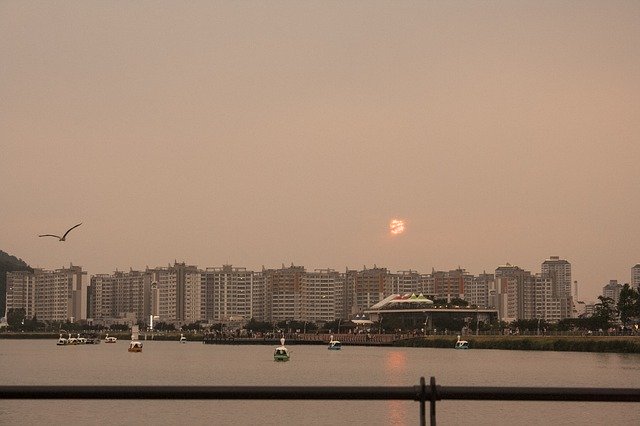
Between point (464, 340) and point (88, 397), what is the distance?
172584mm

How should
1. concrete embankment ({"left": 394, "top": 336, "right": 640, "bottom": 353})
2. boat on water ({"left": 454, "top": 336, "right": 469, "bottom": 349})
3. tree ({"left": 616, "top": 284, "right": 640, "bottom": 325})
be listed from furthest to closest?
boat on water ({"left": 454, "top": 336, "right": 469, "bottom": 349})
tree ({"left": 616, "top": 284, "right": 640, "bottom": 325})
concrete embankment ({"left": 394, "top": 336, "right": 640, "bottom": 353})

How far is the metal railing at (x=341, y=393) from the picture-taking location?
218 inches

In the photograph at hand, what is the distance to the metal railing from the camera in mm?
5539

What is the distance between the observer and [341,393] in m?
5.62

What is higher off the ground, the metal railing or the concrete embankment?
the metal railing

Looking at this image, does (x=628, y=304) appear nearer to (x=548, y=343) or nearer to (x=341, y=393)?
(x=548, y=343)

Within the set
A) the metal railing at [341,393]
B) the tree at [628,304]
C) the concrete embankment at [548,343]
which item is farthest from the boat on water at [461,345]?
the metal railing at [341,393]

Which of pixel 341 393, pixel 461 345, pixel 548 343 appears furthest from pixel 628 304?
pixel 341 393

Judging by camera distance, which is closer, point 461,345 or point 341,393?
point 341,393

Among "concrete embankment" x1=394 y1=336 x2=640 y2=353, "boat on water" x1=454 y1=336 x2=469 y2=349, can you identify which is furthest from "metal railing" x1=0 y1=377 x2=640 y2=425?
"boat on water" x1=454 y1=336 x2=469 y2=349

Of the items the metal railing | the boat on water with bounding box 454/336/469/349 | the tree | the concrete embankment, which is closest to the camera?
the metal railing

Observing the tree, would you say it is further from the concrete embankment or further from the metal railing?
the metal railing

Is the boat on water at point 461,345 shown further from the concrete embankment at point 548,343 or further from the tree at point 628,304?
the tree at point 628,304
